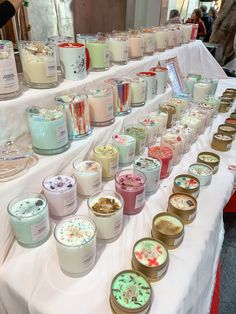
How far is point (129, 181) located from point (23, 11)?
108cm

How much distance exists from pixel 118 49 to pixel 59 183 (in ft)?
2.51

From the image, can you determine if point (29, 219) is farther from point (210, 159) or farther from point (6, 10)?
point (210, 159)

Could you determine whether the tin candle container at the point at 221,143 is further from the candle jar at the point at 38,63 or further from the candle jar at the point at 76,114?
the candle jar at the point at 38,63

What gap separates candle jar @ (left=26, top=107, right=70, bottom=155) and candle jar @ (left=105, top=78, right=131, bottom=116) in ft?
1.15

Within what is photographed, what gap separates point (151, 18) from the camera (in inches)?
104

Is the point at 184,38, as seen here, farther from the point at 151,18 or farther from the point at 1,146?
the point at 1,146

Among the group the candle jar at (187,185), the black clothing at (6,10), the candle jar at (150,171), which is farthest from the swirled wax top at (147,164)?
the black clothing at (6,10)

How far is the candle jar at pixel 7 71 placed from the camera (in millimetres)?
765

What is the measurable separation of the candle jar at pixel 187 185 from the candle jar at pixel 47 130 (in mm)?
453

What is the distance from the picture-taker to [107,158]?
977mm

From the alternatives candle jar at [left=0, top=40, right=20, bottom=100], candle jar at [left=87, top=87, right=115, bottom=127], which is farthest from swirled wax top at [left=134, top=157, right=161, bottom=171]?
candle jar at [left=0, top=40, right=20, bottom=100]

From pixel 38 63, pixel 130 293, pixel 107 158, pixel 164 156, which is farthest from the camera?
pixel 164 156

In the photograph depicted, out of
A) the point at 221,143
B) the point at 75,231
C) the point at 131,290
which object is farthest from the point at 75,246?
the point at 221,143

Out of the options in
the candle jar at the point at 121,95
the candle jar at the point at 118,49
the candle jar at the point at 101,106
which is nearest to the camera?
the candle jar at the point at 101,106
